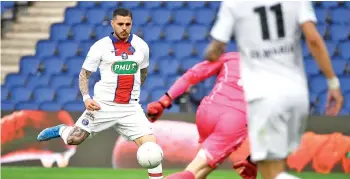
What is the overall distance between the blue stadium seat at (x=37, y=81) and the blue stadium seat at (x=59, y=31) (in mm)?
1228

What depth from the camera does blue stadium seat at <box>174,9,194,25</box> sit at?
16.7 meters

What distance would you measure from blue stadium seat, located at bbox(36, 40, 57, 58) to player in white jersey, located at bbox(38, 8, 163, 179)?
27.6 ft

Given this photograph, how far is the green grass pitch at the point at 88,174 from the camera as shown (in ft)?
36.8

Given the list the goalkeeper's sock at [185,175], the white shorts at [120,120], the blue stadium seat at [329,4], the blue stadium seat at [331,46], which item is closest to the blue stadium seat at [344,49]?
the blue stadium seat at [331,46]

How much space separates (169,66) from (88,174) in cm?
450

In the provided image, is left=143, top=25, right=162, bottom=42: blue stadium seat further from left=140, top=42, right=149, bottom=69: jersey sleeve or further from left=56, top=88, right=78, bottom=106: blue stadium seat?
left=140, top=42, right=149, bottom=69: jersey sleeve

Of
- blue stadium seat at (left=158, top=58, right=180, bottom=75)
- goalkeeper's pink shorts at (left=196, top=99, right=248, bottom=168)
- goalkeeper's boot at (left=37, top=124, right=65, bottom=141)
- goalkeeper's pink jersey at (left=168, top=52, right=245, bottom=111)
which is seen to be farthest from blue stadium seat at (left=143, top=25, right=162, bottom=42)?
goalkeeper's pink shorts at (left=196, top=99, right=248, bottom=168)

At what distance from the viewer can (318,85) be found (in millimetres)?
14859

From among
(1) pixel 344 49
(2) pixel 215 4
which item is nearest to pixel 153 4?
(2) pixel 215 4

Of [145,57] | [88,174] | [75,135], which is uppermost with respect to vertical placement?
[145,57]

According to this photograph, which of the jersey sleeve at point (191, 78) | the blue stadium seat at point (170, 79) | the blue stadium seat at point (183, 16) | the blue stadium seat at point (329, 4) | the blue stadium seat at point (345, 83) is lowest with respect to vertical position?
the blue stadium seat at point (345, 83)

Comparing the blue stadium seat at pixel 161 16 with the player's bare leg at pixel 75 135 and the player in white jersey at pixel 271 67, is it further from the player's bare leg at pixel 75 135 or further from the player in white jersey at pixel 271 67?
the player in white jersey at pixel 271 67

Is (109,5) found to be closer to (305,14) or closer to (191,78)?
(191,78)

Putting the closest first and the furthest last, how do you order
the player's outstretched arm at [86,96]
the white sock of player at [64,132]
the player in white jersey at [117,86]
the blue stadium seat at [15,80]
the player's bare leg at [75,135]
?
the player's outstretched arm at [86,96]
the player in white jersey at [117,86]
the player's bare leg at [75,135]
the white sock of player at [64,132]
the blue stadium seat at [15,80]
